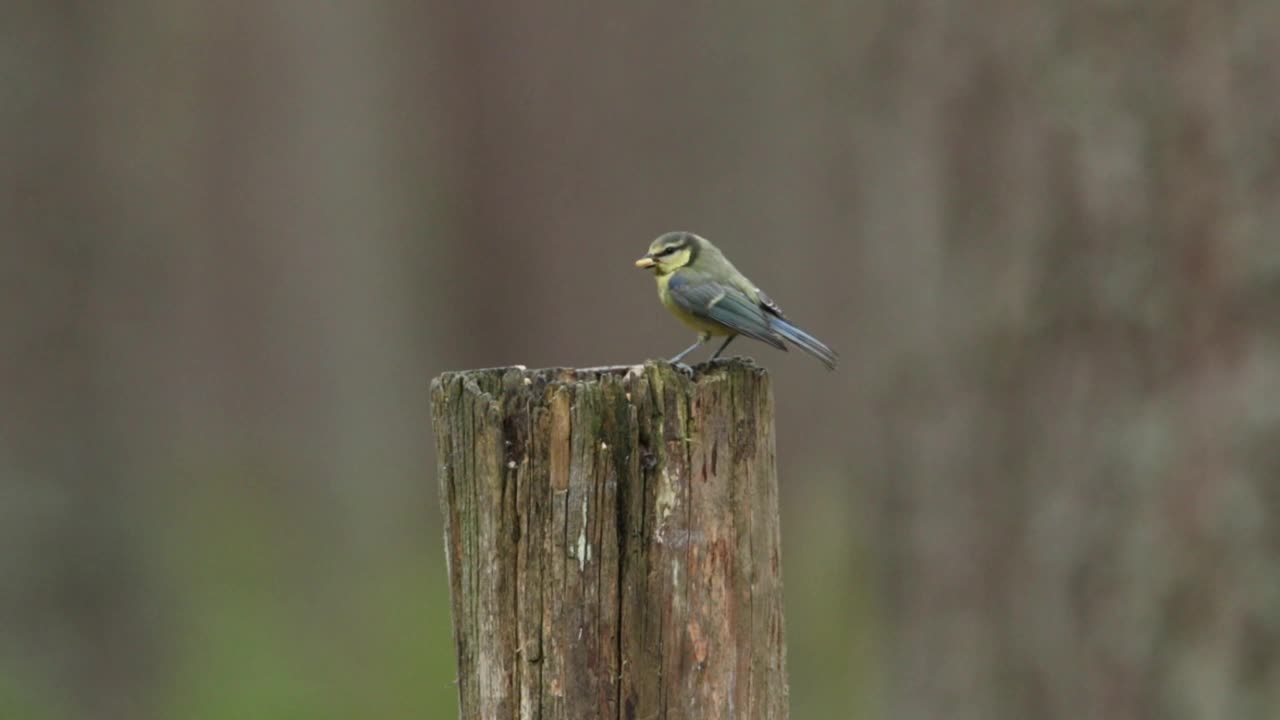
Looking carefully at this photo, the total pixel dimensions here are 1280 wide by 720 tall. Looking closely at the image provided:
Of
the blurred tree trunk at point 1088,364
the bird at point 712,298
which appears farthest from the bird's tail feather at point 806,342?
the blurred tree trunk at point 1088,364

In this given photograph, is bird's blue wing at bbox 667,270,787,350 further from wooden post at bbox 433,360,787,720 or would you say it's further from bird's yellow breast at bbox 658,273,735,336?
wooden post at bbox 433,360,787,720

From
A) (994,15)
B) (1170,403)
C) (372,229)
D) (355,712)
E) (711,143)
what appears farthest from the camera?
(372,229)

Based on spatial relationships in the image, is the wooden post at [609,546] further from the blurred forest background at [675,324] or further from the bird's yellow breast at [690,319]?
the blurred forest background at [675,324]

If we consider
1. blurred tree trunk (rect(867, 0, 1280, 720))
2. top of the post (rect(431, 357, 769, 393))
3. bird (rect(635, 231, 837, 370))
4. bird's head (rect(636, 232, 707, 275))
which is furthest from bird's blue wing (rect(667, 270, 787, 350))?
blurred tree trunk (rect(867, 0, 1280, 720))

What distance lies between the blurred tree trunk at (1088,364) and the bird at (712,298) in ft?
7.06

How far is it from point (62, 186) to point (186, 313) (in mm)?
6950

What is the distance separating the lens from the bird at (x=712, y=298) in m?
3.37

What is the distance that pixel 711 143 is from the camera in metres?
13.8

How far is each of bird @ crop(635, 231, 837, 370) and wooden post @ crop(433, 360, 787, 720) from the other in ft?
3.09

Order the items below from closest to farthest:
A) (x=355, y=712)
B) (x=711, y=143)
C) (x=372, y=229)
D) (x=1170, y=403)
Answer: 1. (x=1170, y=403)
2. (x=355, y=712)
3. (x=711, y=143)
4. (x=372, y=229)

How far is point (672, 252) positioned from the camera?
365cm

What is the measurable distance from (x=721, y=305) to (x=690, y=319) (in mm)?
119

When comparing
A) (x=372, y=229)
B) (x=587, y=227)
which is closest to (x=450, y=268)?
(x=372, y=229)

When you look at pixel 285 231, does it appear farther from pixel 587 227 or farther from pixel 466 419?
pixel 466 419
